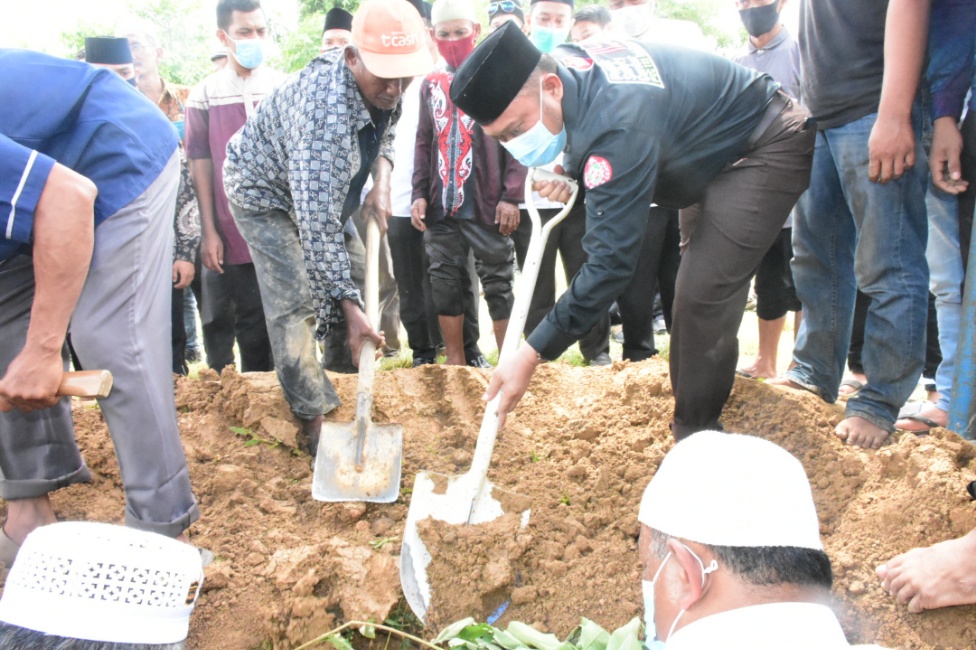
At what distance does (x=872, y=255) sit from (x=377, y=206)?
7.59 feet

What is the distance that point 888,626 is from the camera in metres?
2.24

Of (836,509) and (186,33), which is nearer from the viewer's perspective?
(836,509)

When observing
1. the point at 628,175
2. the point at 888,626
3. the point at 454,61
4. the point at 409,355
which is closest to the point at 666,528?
the point at 888,626

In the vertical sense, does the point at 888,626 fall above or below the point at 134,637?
below

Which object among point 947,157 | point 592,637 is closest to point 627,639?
point 592,637

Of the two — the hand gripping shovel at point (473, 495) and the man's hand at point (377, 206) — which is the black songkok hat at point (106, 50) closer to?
the man's hand at point (377, 206)

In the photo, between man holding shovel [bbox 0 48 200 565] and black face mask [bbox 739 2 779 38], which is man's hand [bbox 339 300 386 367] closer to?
man holding shovel [bbox 0 48 200 565]

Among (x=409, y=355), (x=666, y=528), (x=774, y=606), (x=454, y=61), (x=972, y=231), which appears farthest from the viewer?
(x=409, y=355)

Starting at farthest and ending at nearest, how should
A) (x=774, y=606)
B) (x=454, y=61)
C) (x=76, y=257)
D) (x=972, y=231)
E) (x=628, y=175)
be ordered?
(x=454, y=61) → (x=972, y=231) → (x=628, y=175) → (x=76, y=257) → (x=774, y=606)

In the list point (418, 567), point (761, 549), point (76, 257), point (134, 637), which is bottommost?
point (418, 567)

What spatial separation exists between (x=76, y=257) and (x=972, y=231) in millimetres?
3041

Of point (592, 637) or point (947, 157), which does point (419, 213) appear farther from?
point (592, 637)

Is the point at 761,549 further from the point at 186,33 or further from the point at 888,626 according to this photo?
the point at 186,33

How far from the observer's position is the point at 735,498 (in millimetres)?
1384
